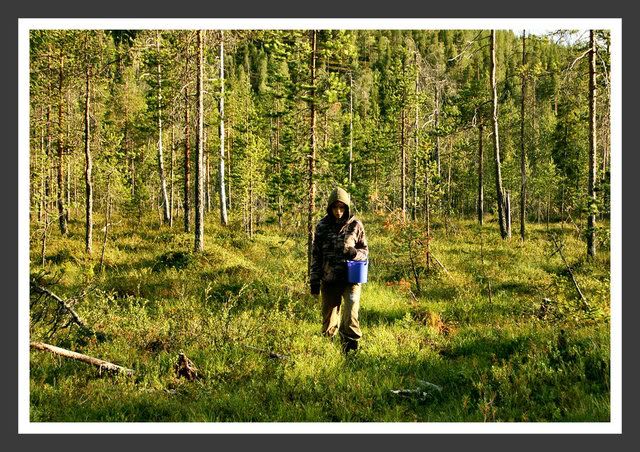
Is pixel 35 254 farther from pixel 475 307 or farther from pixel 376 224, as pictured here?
pixel 376 224

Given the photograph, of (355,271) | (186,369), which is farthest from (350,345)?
(186,369)

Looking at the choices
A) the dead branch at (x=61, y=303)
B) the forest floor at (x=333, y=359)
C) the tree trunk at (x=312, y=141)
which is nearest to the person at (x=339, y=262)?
the forest floor at (x=333, y=359)

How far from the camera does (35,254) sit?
15.1 m

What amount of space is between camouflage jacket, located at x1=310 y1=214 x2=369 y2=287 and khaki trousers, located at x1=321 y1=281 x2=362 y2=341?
0.18 metres

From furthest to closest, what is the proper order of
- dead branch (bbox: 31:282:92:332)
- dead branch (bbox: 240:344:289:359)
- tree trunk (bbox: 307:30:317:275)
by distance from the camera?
tree trunk (bbox: 307:30:317:275)
dead branch (bbox: 240:344:289:359)
dead branch (bbox: 31:282:92:332)

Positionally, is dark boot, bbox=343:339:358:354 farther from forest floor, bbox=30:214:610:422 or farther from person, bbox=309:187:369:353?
forest floor, bbox=30:214:610:422

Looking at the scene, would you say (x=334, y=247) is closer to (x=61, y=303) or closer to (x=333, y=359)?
(x=333, y=359)

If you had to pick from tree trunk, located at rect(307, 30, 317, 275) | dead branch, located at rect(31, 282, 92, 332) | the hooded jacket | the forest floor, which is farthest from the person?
tree trunk, located at rect(307, 30, 317, 275)

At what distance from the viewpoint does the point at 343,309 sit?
6285 mm

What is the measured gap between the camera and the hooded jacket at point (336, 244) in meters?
6.16

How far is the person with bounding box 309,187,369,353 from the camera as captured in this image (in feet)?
20.2

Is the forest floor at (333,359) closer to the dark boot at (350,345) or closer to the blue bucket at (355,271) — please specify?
the dark boot at (350,345)
